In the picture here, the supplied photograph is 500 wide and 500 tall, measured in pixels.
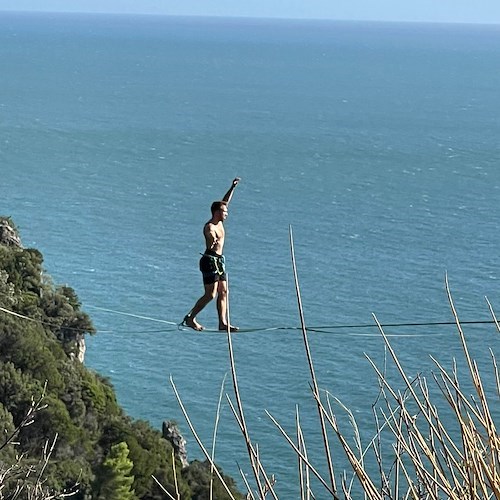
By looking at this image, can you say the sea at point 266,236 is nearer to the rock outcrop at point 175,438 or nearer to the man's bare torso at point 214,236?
the rock outcrop at point 175,438

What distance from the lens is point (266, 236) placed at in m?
46.2

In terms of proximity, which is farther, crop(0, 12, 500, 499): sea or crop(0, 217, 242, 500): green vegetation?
crop(0, 12, 500, 499): sea

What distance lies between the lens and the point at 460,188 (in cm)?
5875

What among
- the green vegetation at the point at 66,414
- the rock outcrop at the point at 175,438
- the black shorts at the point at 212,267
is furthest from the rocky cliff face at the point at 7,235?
the black shorts at the point at 212,267

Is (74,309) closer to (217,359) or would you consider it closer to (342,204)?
(217,359)

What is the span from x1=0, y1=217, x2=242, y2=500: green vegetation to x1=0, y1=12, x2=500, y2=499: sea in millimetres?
1966

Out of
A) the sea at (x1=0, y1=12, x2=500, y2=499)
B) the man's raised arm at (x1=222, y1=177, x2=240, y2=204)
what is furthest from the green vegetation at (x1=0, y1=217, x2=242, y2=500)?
the man's raised arm at (x1=222, y1=177, x2=240, y2=204)

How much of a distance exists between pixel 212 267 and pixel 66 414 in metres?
13.6

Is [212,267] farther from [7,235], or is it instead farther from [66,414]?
[7,235]

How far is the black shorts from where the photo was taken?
349 inches

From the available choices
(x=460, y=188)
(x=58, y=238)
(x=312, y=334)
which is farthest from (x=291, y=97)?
(x=312, y=334)

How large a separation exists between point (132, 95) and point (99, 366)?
71499 millimetres

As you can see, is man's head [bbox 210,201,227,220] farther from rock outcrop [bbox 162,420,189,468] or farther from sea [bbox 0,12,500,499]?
rock outcrop [bbox 162,420,189,468]

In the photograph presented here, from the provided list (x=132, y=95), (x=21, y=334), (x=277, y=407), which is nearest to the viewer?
(x=21, y=334)
